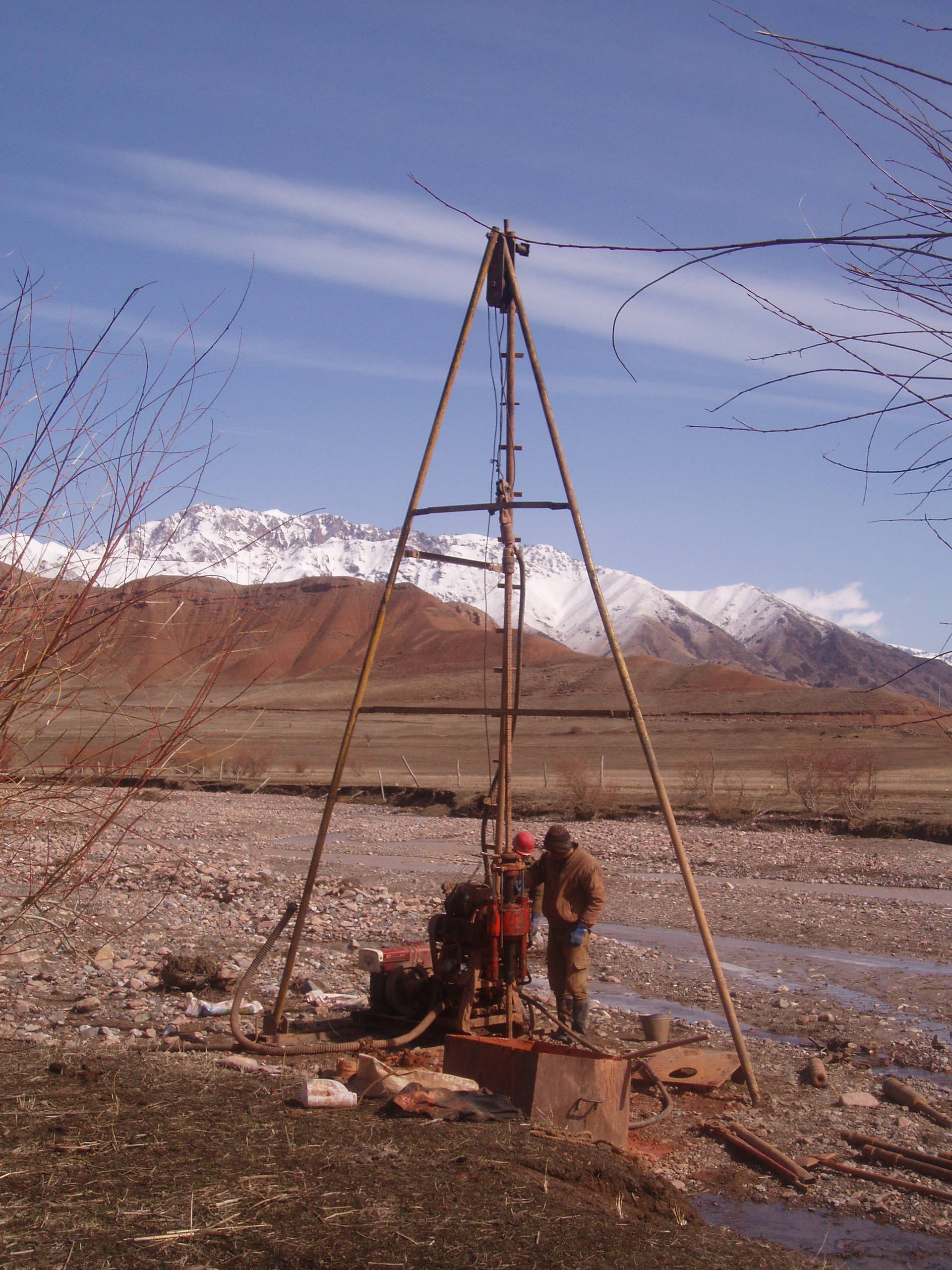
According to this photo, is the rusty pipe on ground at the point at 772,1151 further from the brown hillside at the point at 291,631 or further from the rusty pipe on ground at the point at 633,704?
the brown hillside at the point at 291,631

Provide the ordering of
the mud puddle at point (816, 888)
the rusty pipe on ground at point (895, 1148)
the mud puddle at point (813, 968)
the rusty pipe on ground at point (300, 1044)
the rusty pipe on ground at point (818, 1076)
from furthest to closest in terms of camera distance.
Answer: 1. the mud puddle at point (816, 888)
2. the mud puddle at point (813, 968)
3. the rusty pipe on ground at point (818, 1076)
4. the rusty pipe on ground at point (300, 1044)
5. the rusty pipe on ground at point (895, 1148)

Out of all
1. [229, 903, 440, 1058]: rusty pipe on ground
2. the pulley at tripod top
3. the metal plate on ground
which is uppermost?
the pulley at tripod top

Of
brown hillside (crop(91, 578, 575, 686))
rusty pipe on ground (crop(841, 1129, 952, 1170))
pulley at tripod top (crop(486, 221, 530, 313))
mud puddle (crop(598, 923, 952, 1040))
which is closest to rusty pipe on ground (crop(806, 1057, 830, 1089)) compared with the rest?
rusty pipe on ground (crop(841, 1129, 952, 1170))

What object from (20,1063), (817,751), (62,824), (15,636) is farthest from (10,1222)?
(817,751)

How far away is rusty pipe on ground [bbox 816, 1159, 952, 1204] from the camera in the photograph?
5938 mm

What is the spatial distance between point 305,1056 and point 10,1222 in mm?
3547

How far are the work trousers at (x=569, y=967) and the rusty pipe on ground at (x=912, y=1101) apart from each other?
222 cm

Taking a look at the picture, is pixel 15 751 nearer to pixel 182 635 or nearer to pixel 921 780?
pixel 182 635

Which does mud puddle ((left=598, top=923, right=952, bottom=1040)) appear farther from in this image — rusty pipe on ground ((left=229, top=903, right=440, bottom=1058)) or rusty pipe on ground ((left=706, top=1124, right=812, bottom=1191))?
rusty pipe on ground ((left=229, top=903, right=440, bottom=1058))

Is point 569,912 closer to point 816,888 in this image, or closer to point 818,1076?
point 818,1076

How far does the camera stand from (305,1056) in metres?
7.44

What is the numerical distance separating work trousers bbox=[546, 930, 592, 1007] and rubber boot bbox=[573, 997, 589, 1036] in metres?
0.03

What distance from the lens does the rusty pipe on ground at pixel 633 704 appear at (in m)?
7.12

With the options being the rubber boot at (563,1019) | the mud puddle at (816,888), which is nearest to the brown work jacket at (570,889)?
the rubber boot at (563,1019)
